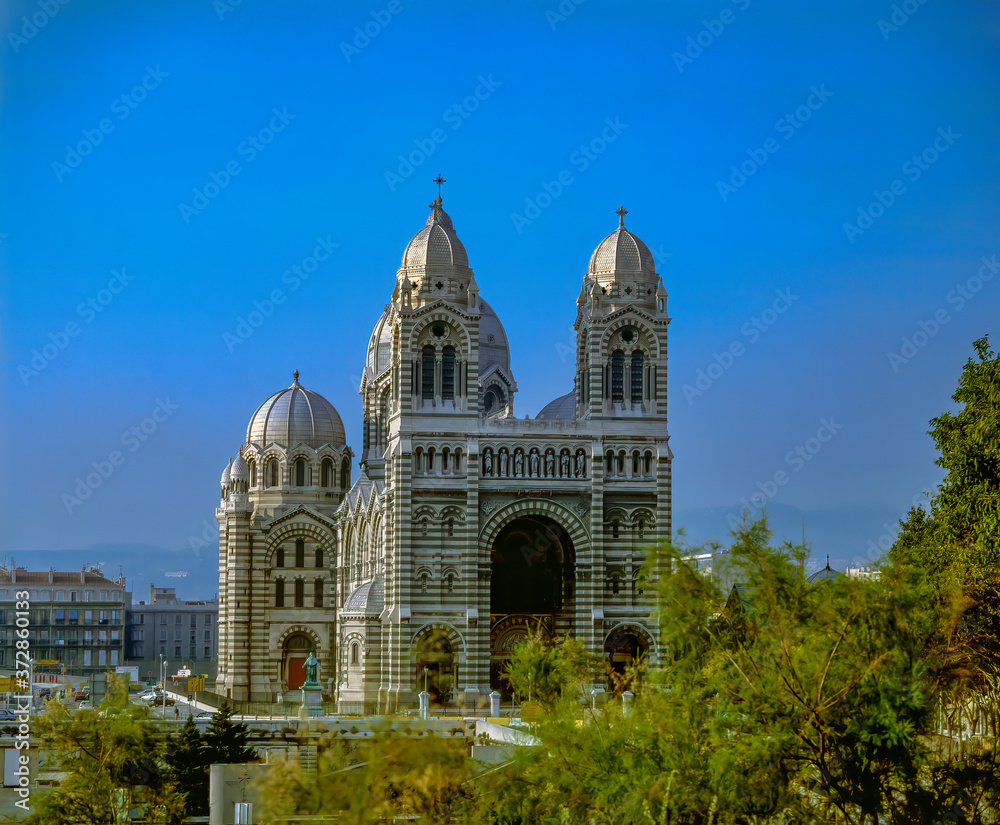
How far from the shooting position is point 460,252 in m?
72.9

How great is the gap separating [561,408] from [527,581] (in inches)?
360

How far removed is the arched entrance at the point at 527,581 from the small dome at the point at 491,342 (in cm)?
1536

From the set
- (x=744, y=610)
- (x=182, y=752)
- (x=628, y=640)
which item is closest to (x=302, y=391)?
(x=628, y=640)

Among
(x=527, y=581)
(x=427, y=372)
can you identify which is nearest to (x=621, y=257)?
(x=427, y=372)

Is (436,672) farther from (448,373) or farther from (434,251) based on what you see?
(434,251)

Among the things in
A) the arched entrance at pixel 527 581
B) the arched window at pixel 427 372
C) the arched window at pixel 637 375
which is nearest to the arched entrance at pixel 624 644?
the arched entrance at pixel 527 581

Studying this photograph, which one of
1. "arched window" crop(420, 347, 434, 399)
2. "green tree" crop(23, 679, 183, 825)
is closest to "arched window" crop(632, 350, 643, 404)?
"arched window" crop(420, 347, 434, 399)

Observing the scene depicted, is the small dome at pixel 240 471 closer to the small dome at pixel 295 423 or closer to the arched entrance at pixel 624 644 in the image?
the small dome at pixel 295 423

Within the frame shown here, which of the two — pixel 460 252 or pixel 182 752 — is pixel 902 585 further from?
pixel 460 252

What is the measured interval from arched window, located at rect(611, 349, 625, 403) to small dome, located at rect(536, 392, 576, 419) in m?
4.72

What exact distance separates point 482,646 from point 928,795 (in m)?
38.0

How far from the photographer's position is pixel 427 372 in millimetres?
71438

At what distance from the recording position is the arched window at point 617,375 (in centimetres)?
7238

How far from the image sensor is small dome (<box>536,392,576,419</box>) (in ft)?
254
